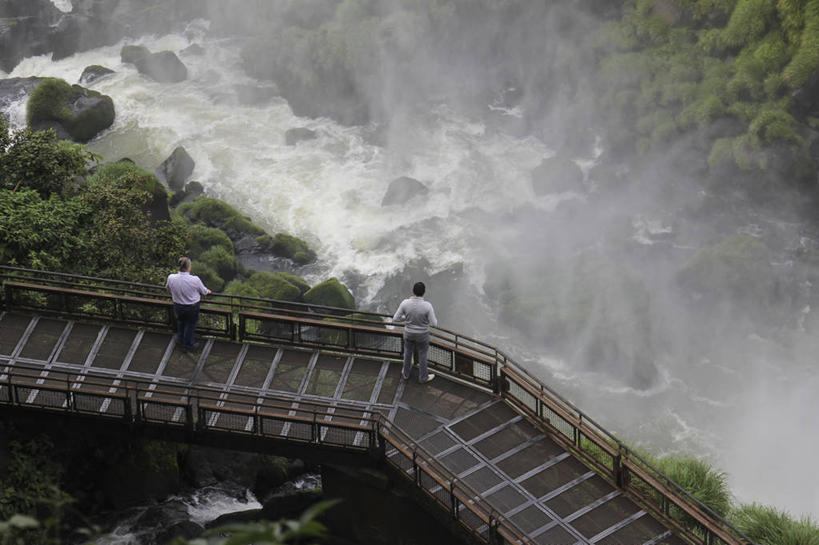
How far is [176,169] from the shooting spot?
4262cm

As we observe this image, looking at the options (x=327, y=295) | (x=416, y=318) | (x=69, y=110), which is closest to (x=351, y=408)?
(x=416, y=318)

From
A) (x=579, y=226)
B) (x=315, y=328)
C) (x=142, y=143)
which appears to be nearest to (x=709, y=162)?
(x=579, y=226)

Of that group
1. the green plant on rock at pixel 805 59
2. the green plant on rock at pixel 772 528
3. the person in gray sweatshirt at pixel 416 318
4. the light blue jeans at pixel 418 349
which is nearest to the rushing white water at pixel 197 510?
the light blue jeans at pixel 418 349

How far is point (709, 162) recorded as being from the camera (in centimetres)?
4294

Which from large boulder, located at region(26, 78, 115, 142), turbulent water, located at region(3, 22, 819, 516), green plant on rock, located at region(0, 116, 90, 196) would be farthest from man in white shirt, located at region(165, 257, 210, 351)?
large boulder, located at region(26, 78, 115, 142)

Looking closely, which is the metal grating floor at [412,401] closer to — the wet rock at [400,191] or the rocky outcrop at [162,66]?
the wet rock at [400,191]

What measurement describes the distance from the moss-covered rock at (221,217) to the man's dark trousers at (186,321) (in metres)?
21.0

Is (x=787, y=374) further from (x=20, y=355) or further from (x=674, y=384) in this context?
(x=20, y=355)

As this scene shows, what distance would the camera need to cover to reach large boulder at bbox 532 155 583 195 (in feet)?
142

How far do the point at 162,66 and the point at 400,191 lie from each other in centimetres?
1771

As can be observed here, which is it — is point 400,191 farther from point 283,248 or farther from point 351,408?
point 351,408

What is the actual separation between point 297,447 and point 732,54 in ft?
123

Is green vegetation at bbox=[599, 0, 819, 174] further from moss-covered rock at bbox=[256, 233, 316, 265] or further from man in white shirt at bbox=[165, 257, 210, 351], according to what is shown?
man in white shirt at bbox=[165, 257, 210, 351]

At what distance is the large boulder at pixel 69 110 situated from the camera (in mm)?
44500
